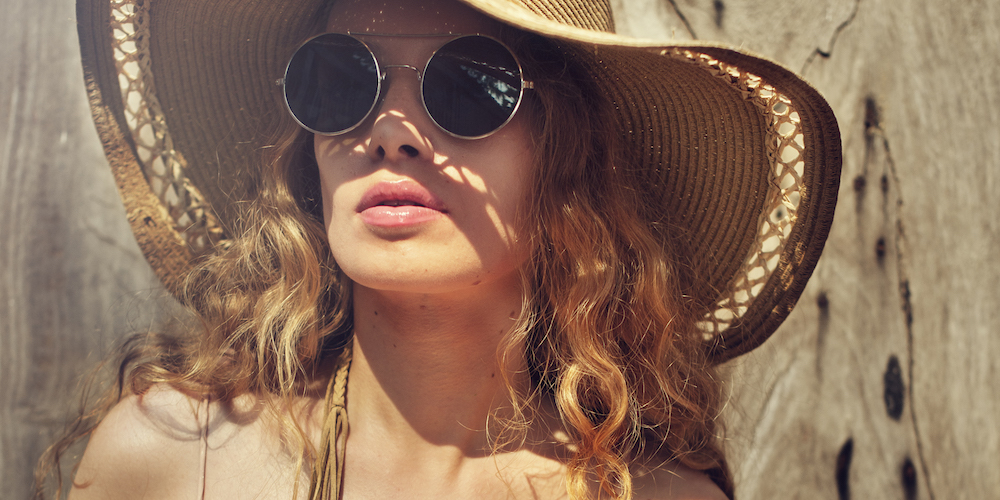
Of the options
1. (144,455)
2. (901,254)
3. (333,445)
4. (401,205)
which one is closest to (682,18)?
(901,254)

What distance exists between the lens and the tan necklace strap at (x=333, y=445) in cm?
129

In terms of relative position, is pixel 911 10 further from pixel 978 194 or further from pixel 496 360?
pixel 496 360

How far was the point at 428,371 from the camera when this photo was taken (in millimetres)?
1413

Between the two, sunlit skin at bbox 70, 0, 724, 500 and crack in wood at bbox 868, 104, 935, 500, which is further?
crack in wood at bbox 868, 104, 935, 500

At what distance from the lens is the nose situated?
46.9 inches

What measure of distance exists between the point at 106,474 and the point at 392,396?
23.5 inches

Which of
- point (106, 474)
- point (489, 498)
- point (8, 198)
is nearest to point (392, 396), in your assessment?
point (489, 498)

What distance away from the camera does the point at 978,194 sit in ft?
5.63

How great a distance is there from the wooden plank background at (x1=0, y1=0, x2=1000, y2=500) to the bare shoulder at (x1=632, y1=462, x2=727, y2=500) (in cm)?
43

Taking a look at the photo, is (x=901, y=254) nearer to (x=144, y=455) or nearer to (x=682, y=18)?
(x=682, y=18)

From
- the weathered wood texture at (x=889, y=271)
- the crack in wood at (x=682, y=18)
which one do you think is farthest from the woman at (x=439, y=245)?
the crack in wood at (x=682, y=18)

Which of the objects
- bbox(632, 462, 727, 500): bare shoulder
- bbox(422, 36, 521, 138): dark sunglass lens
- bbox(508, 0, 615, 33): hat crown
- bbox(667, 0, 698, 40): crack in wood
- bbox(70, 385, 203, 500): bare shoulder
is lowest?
bbox(70, 385, 203, 500): bare shoulder

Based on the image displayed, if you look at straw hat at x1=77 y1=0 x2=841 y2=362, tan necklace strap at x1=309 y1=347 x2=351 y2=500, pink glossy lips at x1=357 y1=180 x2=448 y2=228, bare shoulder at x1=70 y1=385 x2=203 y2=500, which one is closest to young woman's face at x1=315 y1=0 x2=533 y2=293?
pink glossy lips at x1=357 y1=180 x2=448 y2=228

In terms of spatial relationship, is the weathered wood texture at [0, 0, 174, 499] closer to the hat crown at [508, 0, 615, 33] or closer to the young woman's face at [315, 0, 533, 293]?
the young woman's face at [315, 0, 533, 293]
